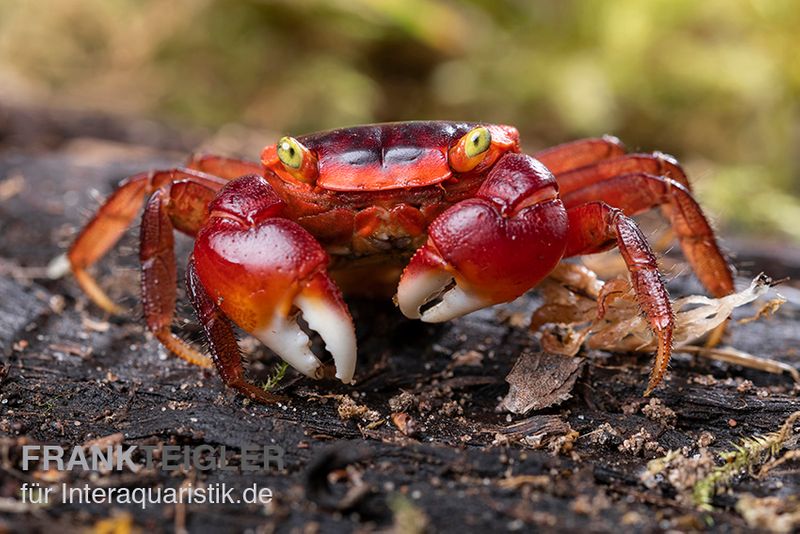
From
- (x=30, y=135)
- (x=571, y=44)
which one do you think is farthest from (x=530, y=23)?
(x=30, y=135)

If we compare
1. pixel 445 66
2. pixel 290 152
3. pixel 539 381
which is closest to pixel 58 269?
pixel 290 152

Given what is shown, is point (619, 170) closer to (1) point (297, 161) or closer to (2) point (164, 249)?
(1) point (297, 161)

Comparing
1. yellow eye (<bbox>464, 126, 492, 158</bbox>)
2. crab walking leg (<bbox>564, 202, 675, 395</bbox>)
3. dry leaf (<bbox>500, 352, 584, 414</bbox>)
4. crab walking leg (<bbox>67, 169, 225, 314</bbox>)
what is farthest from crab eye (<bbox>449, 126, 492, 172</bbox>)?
crab walking leg (<bbox>67, 169, 225, 314</bbox>)

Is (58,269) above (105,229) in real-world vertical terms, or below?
below

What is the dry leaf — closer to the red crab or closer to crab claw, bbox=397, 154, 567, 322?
the red crab

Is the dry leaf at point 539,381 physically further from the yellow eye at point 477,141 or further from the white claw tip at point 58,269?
the white claw tip at point 58,269

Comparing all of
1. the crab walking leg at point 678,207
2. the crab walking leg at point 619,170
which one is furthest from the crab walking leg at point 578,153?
the crab walking leg at point 678,207
